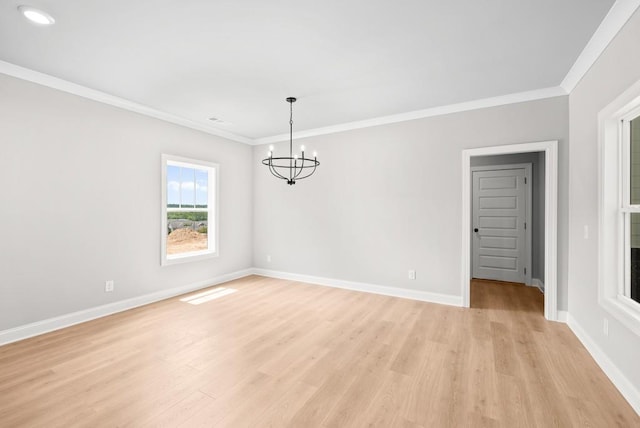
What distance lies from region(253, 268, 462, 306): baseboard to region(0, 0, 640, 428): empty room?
0.12 feet

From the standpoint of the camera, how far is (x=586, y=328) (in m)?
2.83

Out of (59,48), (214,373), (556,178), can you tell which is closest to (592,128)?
(556,178)

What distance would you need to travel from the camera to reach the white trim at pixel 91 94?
2.95 m

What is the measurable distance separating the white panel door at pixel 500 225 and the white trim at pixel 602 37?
8.41 ft

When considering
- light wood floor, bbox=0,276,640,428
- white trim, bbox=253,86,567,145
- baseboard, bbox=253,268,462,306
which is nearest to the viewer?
light wood floor, bbox=0,276,640,428

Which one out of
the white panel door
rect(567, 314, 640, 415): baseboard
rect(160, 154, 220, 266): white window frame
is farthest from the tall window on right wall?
rect(160, 154, 220, 266): white window frame

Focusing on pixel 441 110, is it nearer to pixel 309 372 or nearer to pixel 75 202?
pixel 309 372

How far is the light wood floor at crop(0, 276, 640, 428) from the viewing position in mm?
1891

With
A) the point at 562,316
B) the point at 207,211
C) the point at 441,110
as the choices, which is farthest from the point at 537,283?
the point at 207,211

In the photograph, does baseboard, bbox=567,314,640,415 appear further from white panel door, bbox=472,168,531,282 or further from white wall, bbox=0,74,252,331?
white wall, bbox=0,74,252,331

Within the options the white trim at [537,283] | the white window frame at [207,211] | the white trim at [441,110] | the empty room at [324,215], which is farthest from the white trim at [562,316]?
Result: the white window frame at [207,211]

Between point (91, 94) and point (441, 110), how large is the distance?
446cm

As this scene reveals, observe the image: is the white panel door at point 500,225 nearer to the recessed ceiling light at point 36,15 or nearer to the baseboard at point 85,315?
the baseboard at point 85,315

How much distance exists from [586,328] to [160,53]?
479 cm
